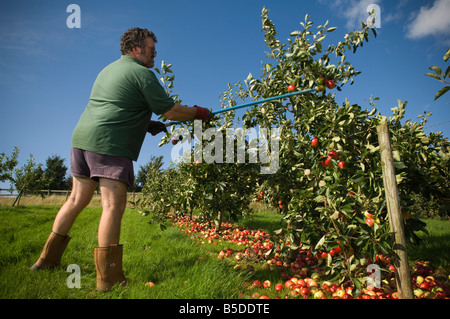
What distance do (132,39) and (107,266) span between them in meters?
2.12

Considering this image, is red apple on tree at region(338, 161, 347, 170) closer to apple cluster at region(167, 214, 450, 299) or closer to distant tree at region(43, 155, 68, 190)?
apple cluster at region(167, 214, 450, 299)

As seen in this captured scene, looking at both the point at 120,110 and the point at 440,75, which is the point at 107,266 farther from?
the point at 440,75

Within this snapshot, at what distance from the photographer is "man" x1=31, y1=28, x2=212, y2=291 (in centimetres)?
194

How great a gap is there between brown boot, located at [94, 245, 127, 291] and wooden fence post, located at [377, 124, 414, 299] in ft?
7.41

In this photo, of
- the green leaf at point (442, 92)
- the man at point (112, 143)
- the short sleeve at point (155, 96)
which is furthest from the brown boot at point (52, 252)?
the green leaf at point (442, 92)

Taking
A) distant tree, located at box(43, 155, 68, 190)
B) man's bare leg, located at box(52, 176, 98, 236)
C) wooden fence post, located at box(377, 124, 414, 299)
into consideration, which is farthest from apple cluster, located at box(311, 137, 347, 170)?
distant tree, located at box(43, 155, 68, 190)

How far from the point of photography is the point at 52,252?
2229 mm

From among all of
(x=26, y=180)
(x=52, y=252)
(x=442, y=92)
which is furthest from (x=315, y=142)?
(x=26, y=180)

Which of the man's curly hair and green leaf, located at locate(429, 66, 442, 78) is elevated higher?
the man's curly hair

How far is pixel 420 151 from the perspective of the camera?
2426 mm

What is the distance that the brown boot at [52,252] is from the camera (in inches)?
86.8
